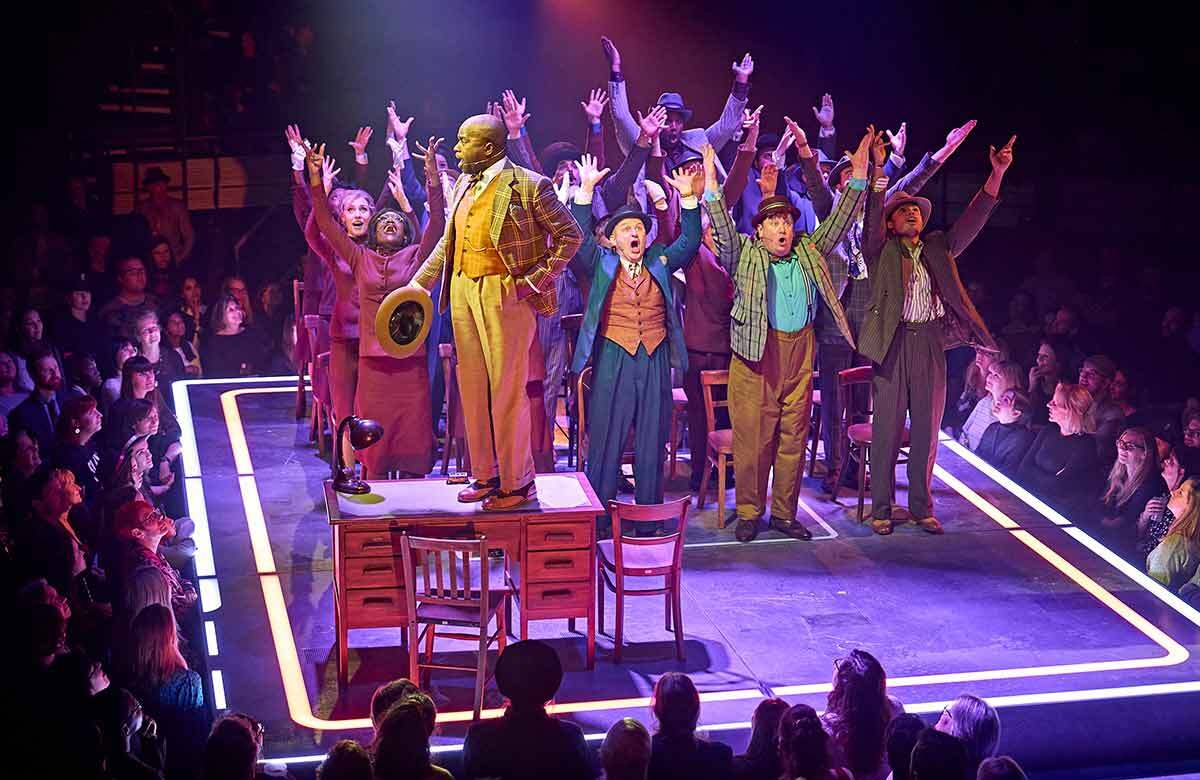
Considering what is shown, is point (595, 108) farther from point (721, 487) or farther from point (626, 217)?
point (721, 487)

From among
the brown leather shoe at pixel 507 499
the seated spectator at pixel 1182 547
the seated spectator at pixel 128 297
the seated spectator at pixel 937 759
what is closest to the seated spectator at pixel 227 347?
the seated spectator at pixel 128 297

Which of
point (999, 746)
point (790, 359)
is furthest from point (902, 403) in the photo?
point (999, 746)

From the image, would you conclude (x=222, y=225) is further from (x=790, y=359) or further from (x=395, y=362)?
(x=790, y=359)

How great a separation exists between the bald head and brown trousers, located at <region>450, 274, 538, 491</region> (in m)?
0.46

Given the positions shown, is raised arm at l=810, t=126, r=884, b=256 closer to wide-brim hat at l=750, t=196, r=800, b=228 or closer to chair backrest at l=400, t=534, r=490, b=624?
wide-brim hat at l=750, t=196, r=800, b=228

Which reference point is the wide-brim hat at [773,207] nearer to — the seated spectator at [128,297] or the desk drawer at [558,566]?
the desk drawer at [558,566]

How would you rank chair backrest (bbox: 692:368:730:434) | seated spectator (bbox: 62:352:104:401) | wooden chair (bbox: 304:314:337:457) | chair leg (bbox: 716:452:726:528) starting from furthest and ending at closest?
wooden chair (bbox: 304:314:337:457), seated spectator (bbox: 62:352:104:401), chair backrest (bbox: 692:368:730:434), chair leg (bbox: 716:452:726:528)

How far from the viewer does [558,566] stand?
260 inches

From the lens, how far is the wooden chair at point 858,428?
335 inches

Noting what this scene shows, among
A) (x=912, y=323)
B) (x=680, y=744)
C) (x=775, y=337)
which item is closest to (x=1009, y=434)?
(x=912, y=323)

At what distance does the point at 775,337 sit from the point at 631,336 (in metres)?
0.82

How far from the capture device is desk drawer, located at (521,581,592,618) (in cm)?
659

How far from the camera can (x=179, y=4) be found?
12586mm

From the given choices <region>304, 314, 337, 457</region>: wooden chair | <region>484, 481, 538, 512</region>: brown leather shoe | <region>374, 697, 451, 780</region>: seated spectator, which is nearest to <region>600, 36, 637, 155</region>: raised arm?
<region>304, 314, 337, 457</region>: wooden chair
